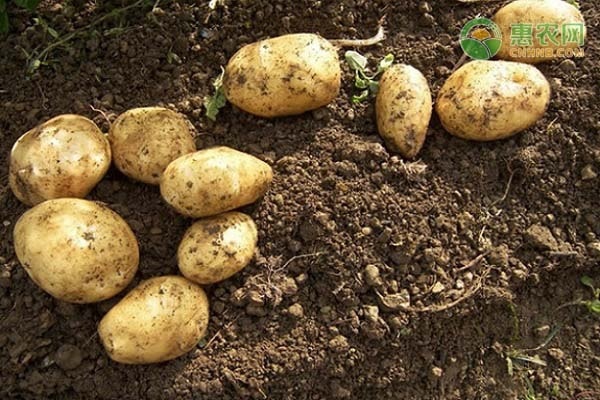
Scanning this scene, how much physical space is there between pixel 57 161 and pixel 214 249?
0.52 meters

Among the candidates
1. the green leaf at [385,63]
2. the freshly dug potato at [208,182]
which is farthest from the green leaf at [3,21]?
the green leaf at [385,63]

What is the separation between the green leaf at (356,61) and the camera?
7.20ft

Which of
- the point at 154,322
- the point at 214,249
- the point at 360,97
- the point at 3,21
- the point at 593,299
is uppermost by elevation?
the point at 3,21

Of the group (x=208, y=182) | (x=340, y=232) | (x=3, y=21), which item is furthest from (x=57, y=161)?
(x=340, y=232)

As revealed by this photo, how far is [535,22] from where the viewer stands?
7.18 ft

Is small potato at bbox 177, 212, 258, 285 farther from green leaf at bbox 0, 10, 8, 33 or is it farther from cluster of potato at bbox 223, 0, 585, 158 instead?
green leaf at bbox 0, 10, 8, 33

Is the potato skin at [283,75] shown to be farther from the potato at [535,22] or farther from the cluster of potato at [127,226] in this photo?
the potato at [535,22]

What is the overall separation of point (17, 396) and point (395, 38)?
1.66 metres

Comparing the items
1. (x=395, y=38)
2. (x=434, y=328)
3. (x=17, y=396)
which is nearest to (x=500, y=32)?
(x=395, y=38)

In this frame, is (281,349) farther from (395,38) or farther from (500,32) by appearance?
(500,32)

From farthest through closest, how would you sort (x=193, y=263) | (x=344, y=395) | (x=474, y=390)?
(x=474, y=390) < (x=344, y=395) < (x=193, y=263)

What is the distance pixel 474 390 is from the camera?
2154 millimetres

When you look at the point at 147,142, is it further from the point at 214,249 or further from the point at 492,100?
the point at 492,100

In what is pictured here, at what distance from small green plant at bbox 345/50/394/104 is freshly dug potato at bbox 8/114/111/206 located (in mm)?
837
